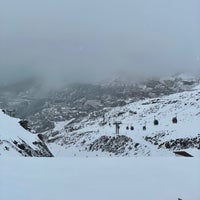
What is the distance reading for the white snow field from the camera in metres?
7.65

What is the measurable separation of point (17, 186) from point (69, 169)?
7.78 feet

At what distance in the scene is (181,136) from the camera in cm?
5803

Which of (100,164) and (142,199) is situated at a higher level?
(142,199)

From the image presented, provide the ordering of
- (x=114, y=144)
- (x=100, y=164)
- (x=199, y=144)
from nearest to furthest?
(x=100, y=164) → (x=199, y=144) → (x=114, y=144)

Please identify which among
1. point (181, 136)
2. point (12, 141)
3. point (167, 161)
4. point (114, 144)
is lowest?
point (114, 144)

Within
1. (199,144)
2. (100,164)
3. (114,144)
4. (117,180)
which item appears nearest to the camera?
(117,180)

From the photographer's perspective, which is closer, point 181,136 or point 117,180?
point 117,180

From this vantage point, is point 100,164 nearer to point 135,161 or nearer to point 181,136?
point 135,161

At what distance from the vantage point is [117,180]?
29.7ft

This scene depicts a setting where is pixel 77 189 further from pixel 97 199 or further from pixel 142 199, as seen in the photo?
pixel 142 199

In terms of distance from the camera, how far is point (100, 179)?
29.7ft

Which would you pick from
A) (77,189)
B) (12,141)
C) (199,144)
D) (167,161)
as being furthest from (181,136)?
(77,189)

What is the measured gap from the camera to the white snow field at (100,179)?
7.65 meters

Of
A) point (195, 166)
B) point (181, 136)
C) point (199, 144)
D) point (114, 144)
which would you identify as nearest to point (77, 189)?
point (195, 166)
